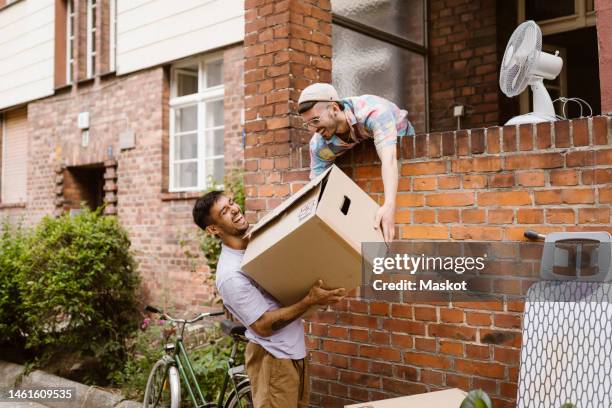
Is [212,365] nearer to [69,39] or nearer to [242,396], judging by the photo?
[242,396]

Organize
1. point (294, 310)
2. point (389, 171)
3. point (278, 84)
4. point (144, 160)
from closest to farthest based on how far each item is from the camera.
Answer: point (294, 310)
point (389, 171)
point (278, 84)
point (144, 160)

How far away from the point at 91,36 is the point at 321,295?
9.19 m

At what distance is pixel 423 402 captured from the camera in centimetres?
249

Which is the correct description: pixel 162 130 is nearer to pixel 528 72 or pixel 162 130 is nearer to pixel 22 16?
pixel 22 16

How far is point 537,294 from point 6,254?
6.26 m

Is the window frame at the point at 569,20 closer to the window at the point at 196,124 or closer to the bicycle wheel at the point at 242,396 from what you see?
the window at the point at 196,124

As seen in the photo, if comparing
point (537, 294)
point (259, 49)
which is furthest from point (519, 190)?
point (259, 49)

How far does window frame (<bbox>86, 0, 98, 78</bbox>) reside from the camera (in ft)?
34.2

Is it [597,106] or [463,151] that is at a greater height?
[597,106]

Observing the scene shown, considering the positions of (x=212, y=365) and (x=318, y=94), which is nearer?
(x=318, y=94)

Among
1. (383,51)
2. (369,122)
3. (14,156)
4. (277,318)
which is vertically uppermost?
(383,51)

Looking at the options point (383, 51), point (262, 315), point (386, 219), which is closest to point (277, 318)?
point (262, 315)

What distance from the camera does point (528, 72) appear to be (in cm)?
340

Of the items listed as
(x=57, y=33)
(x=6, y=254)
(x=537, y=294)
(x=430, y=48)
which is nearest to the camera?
(x=537, y=294)
